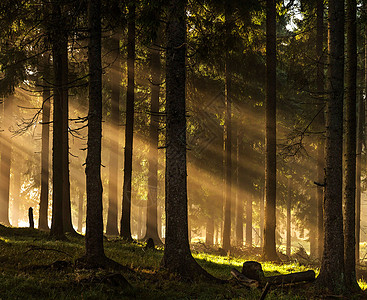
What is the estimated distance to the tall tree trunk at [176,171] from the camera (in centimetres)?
957

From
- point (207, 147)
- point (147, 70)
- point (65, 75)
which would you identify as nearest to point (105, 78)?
point (147, 70)

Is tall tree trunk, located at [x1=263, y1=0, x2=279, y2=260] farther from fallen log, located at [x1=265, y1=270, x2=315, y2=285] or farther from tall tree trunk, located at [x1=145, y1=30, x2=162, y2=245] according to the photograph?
tall tree trunk, located at [x1=145, y1=30, x2=162, y2=245]

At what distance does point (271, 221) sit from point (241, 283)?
19.5ft

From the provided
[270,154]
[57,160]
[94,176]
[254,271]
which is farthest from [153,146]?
[254,271]

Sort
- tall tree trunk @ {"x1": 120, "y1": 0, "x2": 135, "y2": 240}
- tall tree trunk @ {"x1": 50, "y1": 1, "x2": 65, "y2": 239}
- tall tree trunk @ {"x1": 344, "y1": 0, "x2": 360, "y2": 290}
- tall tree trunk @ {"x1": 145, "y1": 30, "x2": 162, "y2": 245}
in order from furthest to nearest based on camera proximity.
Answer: tall tree trunk @ {"x1": 145, "y1": 30, "x2": 162, "y2": 245}
tall tree trunk @ {"x1": 120, "y1": 0, "x2": 135, "y2": 240}
tall tree trunk @ {"x1": 50, "y1": 1, "x2": 65, "y2": 239}
tall tree trunk @ {"x1": 344, "y1": 0, "x2": 360, "y2": 290}

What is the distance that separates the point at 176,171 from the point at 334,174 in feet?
13.5

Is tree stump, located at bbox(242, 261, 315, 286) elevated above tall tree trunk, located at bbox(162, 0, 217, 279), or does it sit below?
below

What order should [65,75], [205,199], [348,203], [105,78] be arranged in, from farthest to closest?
[205,199] → [105,78] → [65,75] → [348,203]

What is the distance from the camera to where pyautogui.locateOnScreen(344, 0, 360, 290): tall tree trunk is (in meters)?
11.0

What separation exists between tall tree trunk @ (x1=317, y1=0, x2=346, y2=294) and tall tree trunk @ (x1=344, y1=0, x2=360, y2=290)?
151 centimetres

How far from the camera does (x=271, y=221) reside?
15359 mm

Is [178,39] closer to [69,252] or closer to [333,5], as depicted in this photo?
[333,5]

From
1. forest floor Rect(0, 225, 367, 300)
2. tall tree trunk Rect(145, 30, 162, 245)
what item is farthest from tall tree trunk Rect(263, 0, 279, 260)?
tall tree trunk Rect(145, 30, 162, 245)

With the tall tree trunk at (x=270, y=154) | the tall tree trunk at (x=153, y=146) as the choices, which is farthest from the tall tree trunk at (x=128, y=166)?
the tall tree trunk at (x=270, y=154)
